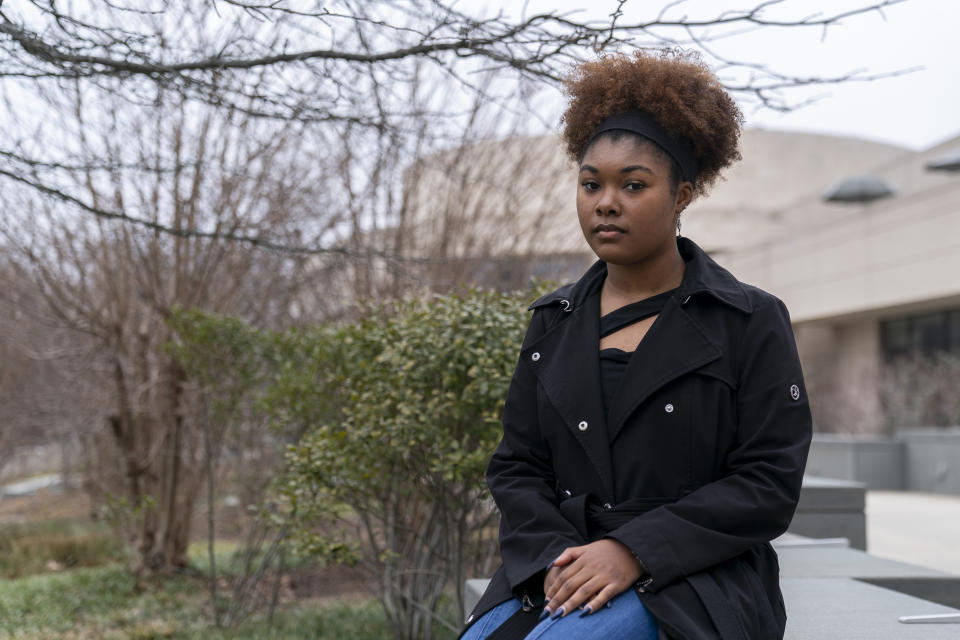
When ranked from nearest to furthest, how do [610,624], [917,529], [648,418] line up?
[610,624] < [648,418] < [917,529]

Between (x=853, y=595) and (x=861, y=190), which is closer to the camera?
(x=853, y=595)

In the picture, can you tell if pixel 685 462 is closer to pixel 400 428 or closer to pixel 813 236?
pixel 400 428

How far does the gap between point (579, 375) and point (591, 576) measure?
0.52 metres

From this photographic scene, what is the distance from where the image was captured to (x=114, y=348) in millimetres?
8109

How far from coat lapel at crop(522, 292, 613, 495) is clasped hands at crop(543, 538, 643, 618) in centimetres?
21

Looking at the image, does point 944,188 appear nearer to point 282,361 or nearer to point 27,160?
point 282,361

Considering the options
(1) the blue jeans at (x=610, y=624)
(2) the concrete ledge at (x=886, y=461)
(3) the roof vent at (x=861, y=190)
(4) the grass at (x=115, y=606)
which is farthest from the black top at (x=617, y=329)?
(3) the roof vent at (x=861, y=190)

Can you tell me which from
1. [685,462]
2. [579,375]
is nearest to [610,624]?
[685,462]

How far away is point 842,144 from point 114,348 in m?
38.8

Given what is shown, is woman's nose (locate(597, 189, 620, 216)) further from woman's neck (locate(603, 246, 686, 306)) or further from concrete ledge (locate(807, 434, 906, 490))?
concrete ledge (locate(807, 434, 906, 490))

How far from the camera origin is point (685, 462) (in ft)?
7.66

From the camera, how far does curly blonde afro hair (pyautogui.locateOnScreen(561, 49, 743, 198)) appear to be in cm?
249

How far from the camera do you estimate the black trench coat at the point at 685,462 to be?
2.20 m

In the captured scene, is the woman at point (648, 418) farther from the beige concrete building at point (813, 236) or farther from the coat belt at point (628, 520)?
the beige concrete building at point (813, 236)
